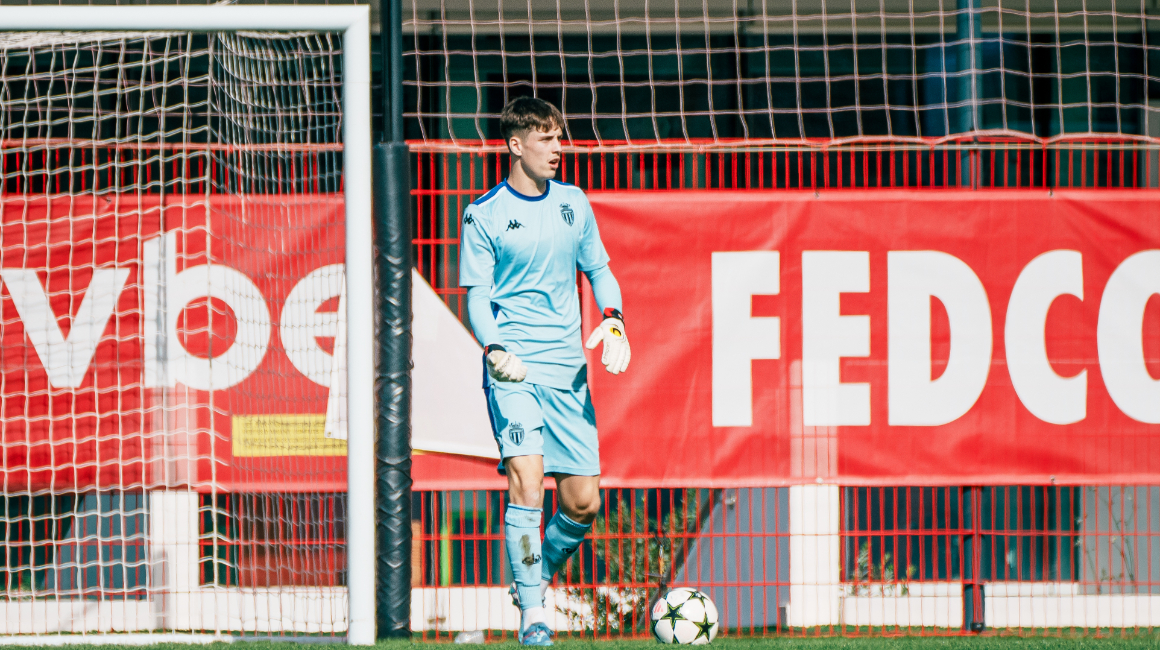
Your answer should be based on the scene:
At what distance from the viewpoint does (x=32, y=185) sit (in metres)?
5.91

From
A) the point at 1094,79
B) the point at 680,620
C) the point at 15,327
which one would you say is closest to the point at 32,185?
the point at 15,327

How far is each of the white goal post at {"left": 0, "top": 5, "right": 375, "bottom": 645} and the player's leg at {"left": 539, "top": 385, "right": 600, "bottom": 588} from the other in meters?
0.73

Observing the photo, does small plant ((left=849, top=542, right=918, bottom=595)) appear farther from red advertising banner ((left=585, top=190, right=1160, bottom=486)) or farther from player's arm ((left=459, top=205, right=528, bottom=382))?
player's arm ((left=459, top=205, right=528, bottom=382))

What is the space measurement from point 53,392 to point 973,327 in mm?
4186

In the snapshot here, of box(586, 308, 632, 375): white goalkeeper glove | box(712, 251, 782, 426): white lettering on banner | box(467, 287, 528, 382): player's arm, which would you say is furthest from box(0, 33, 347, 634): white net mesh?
box(712, 251, 782, 426): white lettering on banner

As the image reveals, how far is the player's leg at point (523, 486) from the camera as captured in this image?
4238mm

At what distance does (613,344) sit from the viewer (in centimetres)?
432

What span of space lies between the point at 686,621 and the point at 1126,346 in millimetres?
2421

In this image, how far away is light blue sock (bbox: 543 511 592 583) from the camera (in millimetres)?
4500

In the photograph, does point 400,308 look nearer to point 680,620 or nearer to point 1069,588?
point 680,620

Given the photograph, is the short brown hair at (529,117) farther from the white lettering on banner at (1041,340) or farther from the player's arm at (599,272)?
the white lettering on banner at (1041,340)

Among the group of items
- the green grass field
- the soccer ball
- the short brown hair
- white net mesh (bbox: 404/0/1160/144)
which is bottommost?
the green grass field

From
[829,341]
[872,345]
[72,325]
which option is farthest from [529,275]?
[72,325]

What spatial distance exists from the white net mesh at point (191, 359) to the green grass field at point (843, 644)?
0.46 meters
